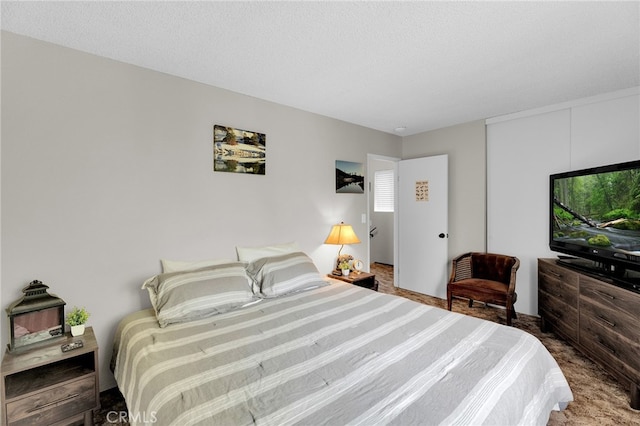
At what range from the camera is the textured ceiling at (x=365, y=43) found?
1639mm

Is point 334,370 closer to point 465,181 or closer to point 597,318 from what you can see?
point 597,318

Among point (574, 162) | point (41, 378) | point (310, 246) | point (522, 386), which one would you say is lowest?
point (41, 378)

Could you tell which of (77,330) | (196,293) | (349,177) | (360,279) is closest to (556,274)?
(360,279)

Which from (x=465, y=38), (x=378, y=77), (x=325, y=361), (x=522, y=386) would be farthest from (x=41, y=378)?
(x=465, y=38)

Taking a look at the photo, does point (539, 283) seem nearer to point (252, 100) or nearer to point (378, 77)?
point (378, 77)

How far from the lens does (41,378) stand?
1667mm

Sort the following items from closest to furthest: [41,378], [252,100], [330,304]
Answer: [41,378] → [330,304] → [252,100]

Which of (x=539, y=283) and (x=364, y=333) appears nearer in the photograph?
(x=364, y=333)

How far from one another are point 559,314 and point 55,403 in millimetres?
4032

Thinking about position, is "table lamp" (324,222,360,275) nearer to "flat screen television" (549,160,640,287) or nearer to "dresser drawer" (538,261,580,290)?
"dresser drawer" (538,261,580,290)

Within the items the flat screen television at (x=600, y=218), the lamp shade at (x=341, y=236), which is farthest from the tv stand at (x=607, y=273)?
the lamp shade at (x=341, y=236)

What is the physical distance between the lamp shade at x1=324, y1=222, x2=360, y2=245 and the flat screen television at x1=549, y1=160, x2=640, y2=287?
2114mm

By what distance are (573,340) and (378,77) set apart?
2.95m

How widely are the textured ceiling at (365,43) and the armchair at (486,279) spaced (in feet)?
6.31
